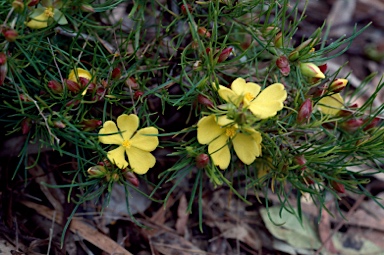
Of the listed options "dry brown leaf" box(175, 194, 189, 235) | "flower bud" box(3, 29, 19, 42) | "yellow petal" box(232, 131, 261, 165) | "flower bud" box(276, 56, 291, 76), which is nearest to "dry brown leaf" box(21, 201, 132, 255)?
"dry brown leaf" box(175, 194, 189, 235)

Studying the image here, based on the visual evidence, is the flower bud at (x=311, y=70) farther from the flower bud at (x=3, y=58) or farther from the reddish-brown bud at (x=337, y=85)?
the flower bud at (x=3, y=58)

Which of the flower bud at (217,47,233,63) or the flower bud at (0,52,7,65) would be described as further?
the flower bud at (217,47,233,63)

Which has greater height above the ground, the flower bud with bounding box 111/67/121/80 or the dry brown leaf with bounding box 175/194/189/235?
the flower bud with bounding box 111/67/121/80

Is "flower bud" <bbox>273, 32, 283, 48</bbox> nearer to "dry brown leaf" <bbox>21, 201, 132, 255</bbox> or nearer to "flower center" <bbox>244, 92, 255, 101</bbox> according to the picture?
"flower center" <bbox>244, 92, 255, 101</bbox>

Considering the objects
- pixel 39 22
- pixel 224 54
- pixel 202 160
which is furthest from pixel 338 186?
pixel 39 22

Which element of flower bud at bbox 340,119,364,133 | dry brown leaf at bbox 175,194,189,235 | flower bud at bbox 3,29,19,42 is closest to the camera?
flower bud at bbox 3,29,19,42

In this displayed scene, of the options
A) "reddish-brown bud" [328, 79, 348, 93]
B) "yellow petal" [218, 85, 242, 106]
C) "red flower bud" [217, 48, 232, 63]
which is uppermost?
"red flower bud" [217, 48, 232, 63]

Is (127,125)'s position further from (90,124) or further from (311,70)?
(311,70)
